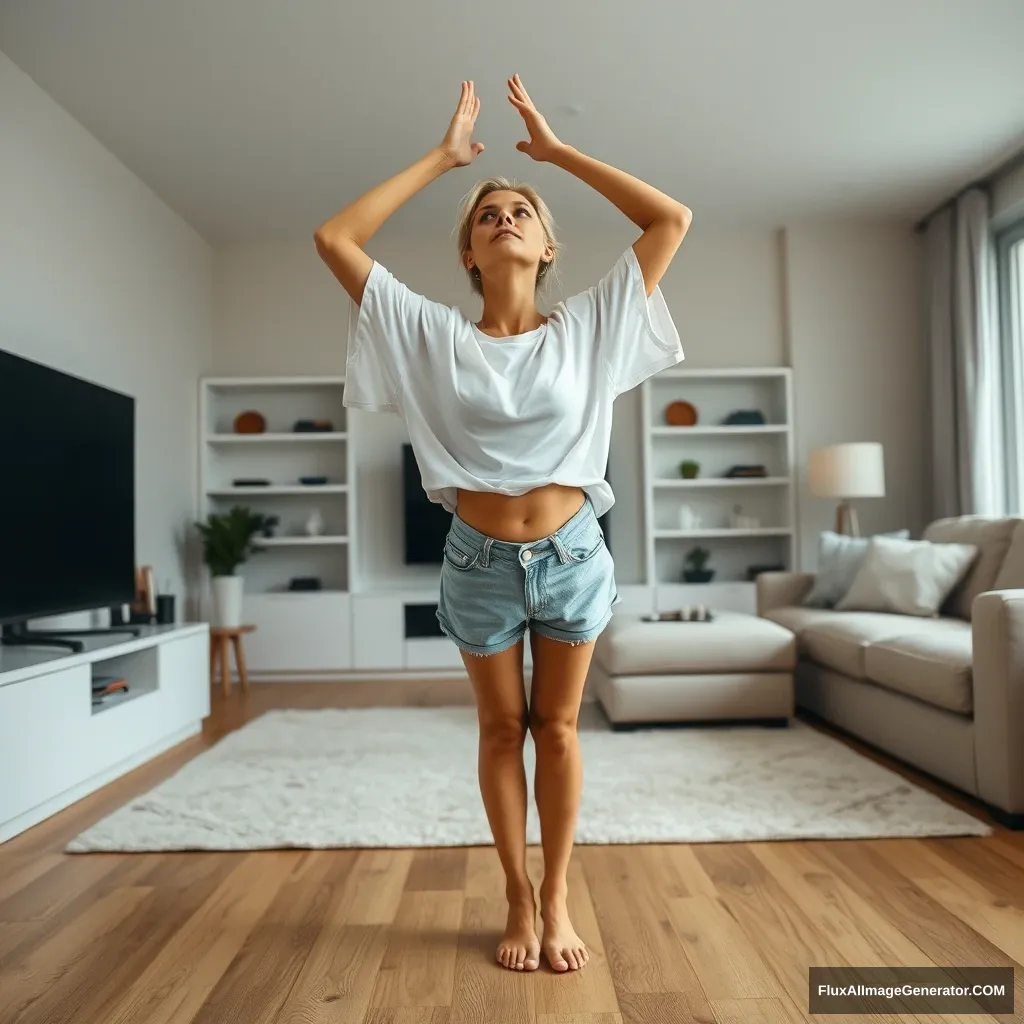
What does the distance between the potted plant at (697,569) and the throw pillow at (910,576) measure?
1.67 metres

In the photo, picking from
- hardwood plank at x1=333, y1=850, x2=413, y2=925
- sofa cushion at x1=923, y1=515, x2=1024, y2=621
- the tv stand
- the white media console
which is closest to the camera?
hardwood plank at x1=333, y1=850, x2=413, y2=925

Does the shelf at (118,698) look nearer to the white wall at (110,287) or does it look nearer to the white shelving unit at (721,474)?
the white wall at (110,287)

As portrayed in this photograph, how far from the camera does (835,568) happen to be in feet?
14.5

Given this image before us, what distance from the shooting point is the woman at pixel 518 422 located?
158 cm

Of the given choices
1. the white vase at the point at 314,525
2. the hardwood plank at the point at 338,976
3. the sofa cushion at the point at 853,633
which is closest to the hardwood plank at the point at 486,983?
the hardwood plank at the point at 338,976

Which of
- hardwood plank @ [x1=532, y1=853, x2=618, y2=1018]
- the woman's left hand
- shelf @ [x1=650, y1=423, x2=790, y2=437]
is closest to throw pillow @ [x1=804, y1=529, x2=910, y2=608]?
shelf @ [x1=650, y1=423, x2=790, y2=437]

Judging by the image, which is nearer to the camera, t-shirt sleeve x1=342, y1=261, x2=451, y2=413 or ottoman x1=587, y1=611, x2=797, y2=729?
t-shirt sleeve x1=342, y1=261, x2=451, y2=413

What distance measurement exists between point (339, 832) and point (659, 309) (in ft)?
5.33

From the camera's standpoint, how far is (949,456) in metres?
5.40

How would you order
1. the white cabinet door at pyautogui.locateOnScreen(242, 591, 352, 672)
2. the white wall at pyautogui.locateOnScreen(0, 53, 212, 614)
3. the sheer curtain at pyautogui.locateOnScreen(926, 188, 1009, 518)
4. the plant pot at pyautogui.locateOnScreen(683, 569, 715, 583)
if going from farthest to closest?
1. the plant pot at pyautogui.locateOnScreen(683, 569, 715, 583)
2. the white cabinet door at pyautogui.locateOnScreen(242, 591, 352, 672)
3. the sheer curtain at pyautogui.locateOnScreen(926, 188, 1009, 518)
4. the white wall at pyautogui.locateOnScreen(0, 53, 212, 614)

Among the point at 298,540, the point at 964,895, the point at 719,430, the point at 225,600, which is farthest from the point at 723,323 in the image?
the point at 964,895

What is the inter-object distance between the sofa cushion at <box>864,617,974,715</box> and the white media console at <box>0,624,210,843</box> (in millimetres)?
2598

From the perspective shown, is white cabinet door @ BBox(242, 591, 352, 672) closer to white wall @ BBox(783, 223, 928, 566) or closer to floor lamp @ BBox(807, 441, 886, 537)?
floor lamp @ BBox(807, 441, 886, 537)

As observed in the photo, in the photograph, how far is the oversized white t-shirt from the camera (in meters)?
1.57
